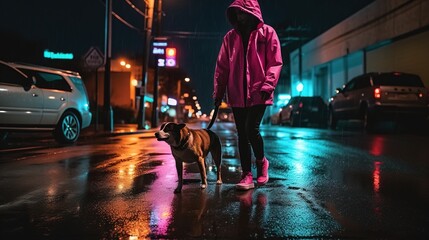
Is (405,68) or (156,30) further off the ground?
(156,30)

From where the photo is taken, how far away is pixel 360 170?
6820 mm

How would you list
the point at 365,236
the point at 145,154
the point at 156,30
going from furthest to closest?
the point at 156,30
the point at 145,154
the point at 365,236

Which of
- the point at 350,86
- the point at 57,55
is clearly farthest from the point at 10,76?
the point at 57,55

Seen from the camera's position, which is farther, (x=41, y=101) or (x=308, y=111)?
(x=308, y=111)

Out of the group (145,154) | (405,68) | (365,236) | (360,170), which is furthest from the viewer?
(405,68)

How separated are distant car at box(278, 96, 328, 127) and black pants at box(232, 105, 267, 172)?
65.1 feet

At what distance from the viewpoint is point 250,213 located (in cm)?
407

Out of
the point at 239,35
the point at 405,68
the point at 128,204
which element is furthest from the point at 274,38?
the point at 405,68

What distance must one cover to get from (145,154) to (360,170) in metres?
4.34

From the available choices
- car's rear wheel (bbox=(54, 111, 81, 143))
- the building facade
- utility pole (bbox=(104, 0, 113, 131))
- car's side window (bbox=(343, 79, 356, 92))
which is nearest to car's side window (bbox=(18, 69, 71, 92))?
car's rear wheel (bbox=(54, 111, 81, 143))

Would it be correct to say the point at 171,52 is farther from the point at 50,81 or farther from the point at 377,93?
the point at 50,81

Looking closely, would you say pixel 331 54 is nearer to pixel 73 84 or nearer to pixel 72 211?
pixel 73 84

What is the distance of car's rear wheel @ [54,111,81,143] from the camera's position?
12117 millimetres

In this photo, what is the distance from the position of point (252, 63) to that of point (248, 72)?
11cm
